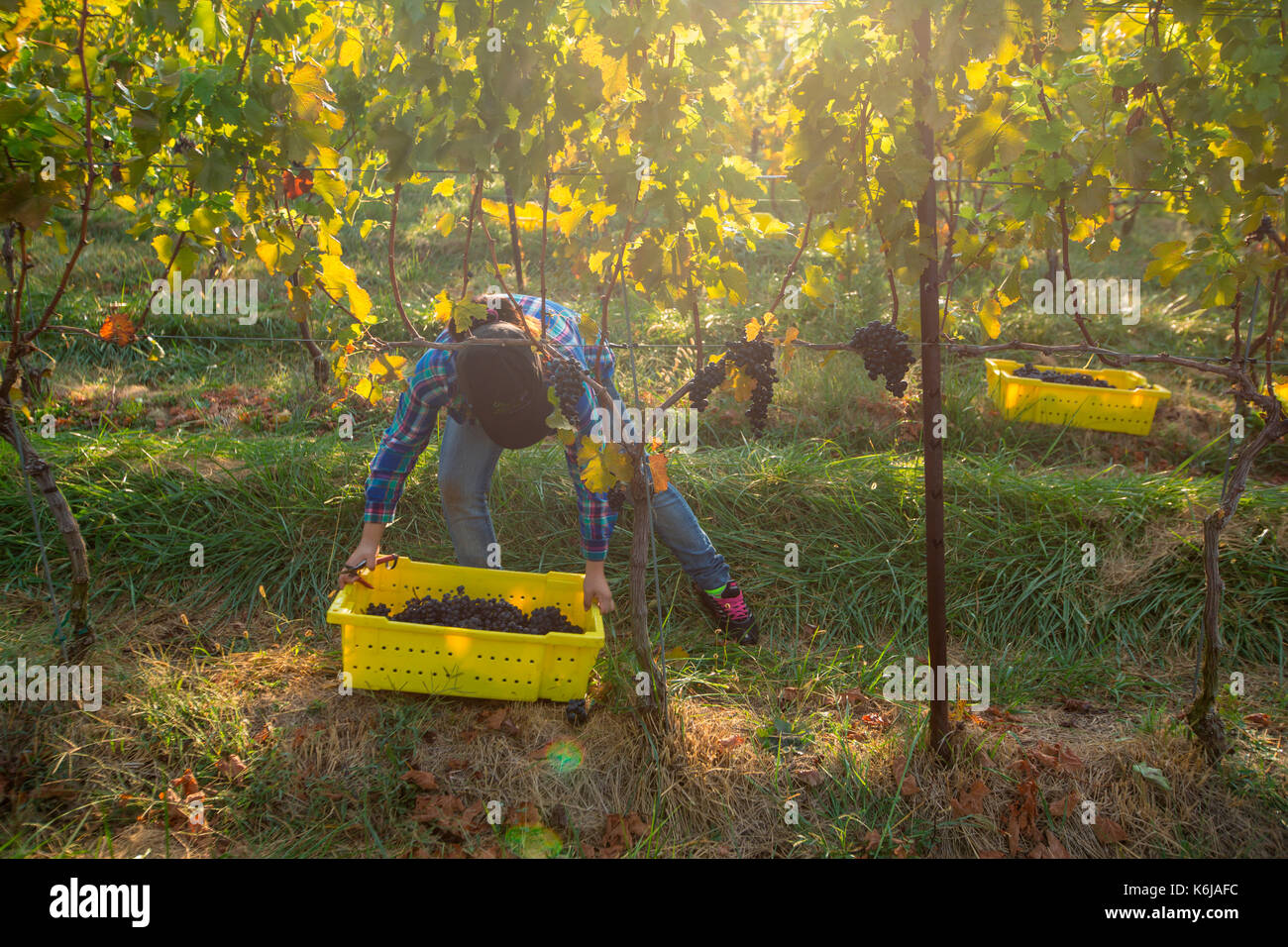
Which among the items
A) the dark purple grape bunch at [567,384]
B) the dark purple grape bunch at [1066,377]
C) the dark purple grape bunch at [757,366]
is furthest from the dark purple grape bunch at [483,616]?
the dark purple grape bunch at [1066,377]

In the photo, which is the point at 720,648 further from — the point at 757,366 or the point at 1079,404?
the point at 1079,404

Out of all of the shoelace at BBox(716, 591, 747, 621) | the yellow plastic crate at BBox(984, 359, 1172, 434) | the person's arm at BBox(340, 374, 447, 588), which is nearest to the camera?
the person's arm at BBox(340, 374, 447, 588)

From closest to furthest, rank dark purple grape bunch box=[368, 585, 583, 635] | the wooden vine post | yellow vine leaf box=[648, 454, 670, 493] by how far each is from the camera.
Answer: the wooden vine post < yellow vine leaf box=[648, 454, 670, 493] < dark purple grape bunch box=[368, 585, 583, 635]

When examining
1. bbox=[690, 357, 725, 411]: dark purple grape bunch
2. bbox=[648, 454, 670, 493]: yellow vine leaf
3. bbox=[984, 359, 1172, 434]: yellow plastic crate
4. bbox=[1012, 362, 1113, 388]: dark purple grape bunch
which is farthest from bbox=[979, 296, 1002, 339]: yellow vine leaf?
bbox=[1012, 362, 1113, 388]: dark purple grape bunch

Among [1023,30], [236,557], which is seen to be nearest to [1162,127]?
[1023,30]

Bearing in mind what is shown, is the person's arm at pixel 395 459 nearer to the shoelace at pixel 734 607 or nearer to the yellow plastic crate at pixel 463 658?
the yellow plastic crate at pixel 463 658

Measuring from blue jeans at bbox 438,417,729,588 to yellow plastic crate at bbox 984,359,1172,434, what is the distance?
230cm

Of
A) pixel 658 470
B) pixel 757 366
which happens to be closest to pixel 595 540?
pixel 658 470

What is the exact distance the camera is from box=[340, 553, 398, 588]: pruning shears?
2.62m

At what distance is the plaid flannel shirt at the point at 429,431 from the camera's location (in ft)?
8.41

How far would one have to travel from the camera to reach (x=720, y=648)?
122 inches

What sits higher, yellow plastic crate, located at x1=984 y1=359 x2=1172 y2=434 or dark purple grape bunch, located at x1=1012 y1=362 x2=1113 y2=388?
dark purple grape bunch, located at x1=1012 y1=362 x2=1113 y2=388

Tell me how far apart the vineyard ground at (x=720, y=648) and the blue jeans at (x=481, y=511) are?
26 centimetres

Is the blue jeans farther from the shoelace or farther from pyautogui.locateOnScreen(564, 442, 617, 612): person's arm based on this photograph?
pyautogui.locateOnScreen(564, 442, 617, 612): person's arm
